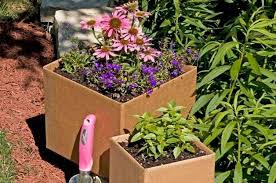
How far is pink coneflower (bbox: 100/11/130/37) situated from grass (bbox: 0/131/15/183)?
3.98 feet

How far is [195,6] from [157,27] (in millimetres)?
363

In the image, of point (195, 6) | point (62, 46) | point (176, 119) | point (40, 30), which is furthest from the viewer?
point (40, 30)

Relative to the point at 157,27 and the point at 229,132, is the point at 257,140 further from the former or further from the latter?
the point at 157,27

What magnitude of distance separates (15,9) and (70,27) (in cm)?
129

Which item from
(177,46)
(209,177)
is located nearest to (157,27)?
(177,46)

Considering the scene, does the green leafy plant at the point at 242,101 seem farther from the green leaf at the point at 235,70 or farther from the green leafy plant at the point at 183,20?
the green leafy plant at the point at 183,20

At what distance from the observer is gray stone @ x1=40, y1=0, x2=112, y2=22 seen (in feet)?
24.1

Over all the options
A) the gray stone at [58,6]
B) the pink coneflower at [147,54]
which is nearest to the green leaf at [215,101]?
the pink coneflower at [147,54]

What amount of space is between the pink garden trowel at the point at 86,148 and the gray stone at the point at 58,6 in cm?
260

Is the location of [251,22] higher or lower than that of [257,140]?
higher

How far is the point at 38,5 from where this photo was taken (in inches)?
308

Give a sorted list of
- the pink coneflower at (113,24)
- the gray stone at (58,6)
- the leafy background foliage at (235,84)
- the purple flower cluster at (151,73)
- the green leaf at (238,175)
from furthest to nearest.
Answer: the gray stone at (58,6) → the pink coneflower at (113,24) → the purple flower cluster at (151,73) → the leafy background foliage at (235,84) → the green leaf at (238,175)

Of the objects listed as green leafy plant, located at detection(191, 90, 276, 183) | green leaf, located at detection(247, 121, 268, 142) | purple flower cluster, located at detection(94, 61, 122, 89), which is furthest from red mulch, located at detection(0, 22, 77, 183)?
green leaf, located at detection(247, 121, 268, 142)

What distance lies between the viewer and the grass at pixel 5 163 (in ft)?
17.7
